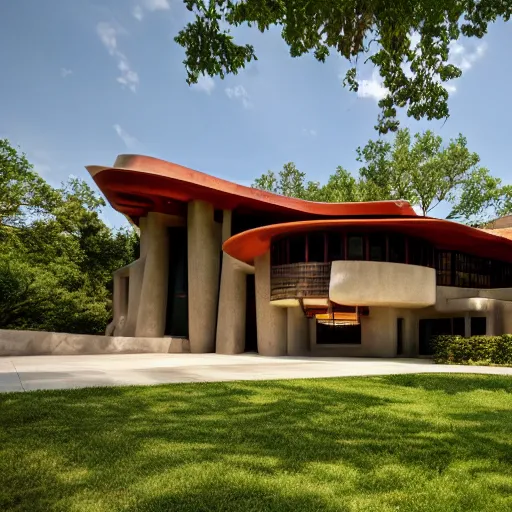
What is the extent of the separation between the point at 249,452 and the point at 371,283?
51.6 ft

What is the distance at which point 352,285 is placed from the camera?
20047 mm

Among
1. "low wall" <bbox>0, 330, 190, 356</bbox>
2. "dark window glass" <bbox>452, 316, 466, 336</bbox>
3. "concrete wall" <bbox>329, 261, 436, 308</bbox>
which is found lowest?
"low wall" <bbox>0, 330, 190, 356</bbox>

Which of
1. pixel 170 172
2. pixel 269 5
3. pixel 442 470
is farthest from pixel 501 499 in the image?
pixel 170 172

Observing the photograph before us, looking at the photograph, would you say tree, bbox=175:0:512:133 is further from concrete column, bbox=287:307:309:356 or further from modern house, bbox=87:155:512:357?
concrete column, bbox=287:307:309:356

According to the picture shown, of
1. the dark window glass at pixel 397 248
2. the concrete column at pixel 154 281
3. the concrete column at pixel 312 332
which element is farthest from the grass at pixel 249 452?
the concrete column at pixel 154 281

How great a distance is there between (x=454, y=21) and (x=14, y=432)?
361 inches

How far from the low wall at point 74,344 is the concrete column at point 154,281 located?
3080 mm

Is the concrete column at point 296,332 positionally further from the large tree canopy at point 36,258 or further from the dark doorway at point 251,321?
the large tree canopy at point 36,258

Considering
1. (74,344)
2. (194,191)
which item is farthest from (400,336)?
(74,344)

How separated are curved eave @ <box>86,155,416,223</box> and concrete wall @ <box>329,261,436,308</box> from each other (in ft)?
15.7

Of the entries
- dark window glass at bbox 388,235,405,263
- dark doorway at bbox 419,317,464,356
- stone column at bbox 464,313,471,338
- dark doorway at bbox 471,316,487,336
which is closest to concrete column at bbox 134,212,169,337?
dark window glass at bbox 388,235,405,263

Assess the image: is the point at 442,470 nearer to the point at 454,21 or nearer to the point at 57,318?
the point at 454,21

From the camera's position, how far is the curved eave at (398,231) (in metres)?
20.5

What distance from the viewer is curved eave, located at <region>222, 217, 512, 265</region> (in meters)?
20.5
